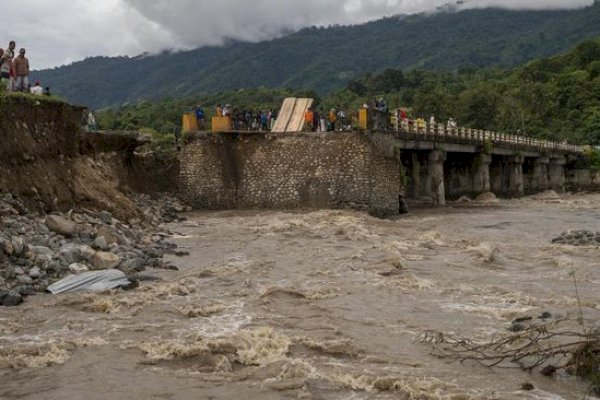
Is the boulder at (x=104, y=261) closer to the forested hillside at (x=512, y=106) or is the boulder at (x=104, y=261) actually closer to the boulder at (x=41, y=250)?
the boulder at (x=41, y=250)

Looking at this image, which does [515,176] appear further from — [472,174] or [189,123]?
[189,123]

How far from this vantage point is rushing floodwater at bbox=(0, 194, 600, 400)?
7699mm

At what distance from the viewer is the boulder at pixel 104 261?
13.7m

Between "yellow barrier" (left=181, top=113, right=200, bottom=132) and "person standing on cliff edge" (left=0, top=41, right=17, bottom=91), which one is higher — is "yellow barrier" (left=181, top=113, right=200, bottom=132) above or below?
below

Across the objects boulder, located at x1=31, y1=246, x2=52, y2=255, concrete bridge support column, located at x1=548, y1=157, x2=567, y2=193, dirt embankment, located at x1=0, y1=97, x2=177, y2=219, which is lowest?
concrete bridge support column, located at x1=548, y1=157, x2=567, y2=193

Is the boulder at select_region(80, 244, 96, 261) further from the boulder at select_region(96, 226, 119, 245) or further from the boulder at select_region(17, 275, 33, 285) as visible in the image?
the boulder at select_region(17, 275, 33, 285)

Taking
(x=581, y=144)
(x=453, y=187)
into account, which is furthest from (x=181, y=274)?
(x=581, y=144)

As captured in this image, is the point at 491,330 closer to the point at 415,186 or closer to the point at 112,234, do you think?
the point at 112,234

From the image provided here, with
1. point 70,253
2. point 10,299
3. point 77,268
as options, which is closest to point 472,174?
point 70,253

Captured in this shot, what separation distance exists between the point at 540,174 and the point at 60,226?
4791cm

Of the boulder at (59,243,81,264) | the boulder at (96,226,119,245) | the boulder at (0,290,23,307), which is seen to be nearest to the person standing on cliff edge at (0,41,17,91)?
the boulder at (96,226,119,245)

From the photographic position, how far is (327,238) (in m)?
19.7

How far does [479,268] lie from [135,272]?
717 centimetres

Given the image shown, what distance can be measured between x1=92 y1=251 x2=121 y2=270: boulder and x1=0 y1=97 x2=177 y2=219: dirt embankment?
338 cm
